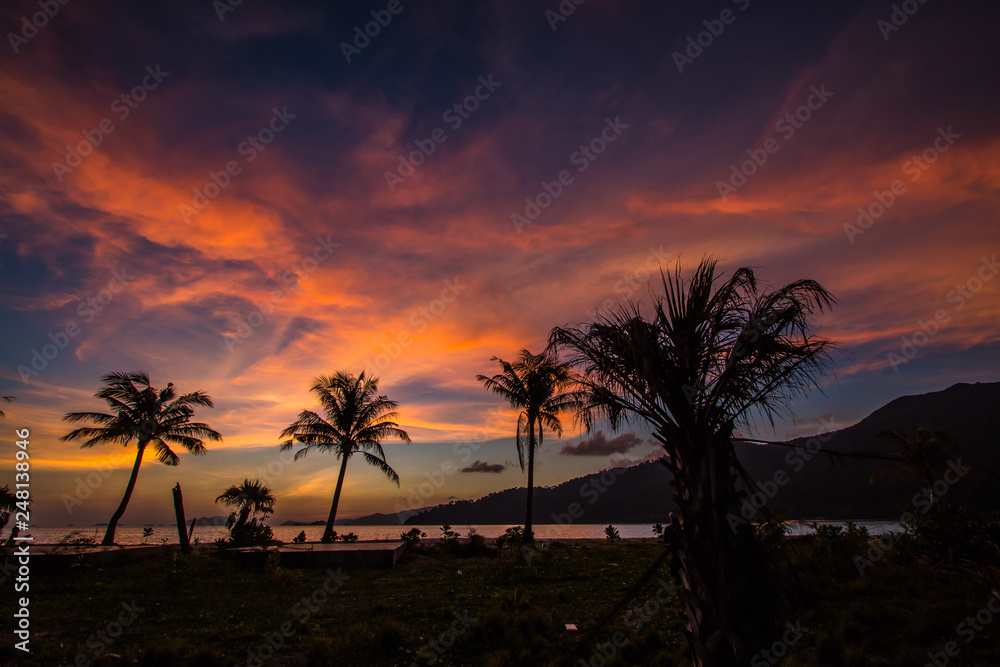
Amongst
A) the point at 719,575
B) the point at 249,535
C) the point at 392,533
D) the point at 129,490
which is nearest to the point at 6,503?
the point at 129,490

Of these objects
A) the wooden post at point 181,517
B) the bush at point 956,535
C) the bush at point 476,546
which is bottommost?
the bush at point 476,546

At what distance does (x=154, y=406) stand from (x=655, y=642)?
97.9 ft

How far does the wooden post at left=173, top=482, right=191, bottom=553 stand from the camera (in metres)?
18.7

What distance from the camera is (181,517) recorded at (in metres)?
19.0

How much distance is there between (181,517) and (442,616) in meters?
15.5

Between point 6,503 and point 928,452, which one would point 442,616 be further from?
point 928,452

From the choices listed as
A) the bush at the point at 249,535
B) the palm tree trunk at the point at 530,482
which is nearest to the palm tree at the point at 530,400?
the palm tree trunk at the point at 530,482

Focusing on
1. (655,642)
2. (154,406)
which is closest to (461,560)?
(655,642)

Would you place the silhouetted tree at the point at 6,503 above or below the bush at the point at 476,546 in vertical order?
above

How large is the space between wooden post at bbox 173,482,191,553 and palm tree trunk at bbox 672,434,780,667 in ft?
72.7

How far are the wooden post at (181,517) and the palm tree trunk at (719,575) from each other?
72.7 feet

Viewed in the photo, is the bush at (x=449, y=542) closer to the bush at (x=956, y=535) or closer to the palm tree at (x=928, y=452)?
the bush at (x=956, y=535)

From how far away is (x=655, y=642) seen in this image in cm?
823

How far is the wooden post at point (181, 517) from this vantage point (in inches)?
737
